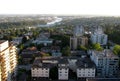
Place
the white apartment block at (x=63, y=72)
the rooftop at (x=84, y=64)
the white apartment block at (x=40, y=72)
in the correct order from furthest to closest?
the rooftop at (x=84, y=64)
the white apartment block at (x=40, y=72)
the white apartment block at (x=63, y=72)

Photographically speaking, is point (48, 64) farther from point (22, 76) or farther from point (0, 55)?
point (0, 55)

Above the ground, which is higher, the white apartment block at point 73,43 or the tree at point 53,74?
the white apartment block at point 73,43

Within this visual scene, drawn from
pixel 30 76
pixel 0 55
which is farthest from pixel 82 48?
pixel 0 55

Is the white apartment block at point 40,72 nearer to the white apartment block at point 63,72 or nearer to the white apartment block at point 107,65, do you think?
the white apartment block at point 63,72

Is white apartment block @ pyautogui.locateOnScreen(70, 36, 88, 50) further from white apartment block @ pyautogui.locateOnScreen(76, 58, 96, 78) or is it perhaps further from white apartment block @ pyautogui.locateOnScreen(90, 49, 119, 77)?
white apartment block @ pyautogui.locateOnScreen(76, 58, 96, 78)

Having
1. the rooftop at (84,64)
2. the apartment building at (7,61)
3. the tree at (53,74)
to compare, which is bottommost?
the tree at (53,74)

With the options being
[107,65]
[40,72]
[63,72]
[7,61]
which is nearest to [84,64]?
[107,65]

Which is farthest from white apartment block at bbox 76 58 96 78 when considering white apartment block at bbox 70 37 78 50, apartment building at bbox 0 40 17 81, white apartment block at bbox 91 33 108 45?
white apartment block at bbox 91 33 108 45

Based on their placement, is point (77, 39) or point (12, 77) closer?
point (12, 77)

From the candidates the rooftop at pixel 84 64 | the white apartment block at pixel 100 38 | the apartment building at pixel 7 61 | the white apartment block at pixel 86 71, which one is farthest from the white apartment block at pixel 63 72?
the white apartment block at pixel 100 38
